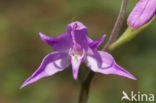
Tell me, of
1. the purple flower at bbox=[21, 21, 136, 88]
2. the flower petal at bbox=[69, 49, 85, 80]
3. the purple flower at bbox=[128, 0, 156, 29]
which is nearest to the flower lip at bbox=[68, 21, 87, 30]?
the purple flower at bbox=[21, 21, 136, 88]

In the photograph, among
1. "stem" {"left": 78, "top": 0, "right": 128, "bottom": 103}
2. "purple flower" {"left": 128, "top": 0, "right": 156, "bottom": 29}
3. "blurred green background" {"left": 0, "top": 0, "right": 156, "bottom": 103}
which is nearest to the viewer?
"purple flower" {"left": 128, "top": 0, "right": 156, "bottom": 29}

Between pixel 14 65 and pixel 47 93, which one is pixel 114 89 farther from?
pixel 14 65

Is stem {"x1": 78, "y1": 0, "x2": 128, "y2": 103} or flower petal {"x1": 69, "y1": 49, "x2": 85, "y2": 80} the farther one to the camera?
stem {"x1": 78, "y1": 0, "x2": 128, "y2": 103}

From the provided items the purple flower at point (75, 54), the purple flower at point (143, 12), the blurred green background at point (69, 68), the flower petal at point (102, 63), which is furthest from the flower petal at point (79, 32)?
the blurred green background at point (69, 68)

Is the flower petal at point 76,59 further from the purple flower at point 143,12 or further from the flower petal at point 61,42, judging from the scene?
the purple flower at point 143,12

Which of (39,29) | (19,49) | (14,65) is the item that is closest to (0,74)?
(14,65)

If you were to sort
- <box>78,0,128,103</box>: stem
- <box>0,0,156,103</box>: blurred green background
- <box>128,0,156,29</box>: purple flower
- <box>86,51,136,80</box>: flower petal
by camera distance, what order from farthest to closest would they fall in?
1. <box>0,0,156,103</box>: blurred green background
2. <box>78,0,128,103</box>: stem
3. <box>128,0,156,29</box>: purple flower
4. <box>86,51,136,80</box>: flower petal

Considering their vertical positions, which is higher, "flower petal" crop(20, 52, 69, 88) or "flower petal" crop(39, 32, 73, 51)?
"flower petal" crop(39, 32, 73, 51)

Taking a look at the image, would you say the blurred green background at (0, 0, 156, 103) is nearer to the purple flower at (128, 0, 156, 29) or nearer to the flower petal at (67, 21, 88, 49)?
the purple flower at (128, 0, 156, 29)
